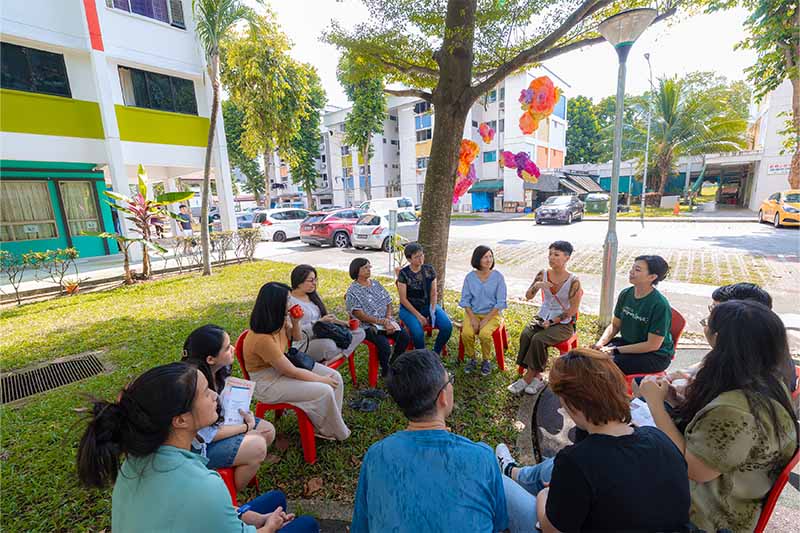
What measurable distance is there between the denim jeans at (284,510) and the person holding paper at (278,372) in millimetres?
836

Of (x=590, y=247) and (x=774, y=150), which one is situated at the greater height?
(x=774, y=150)

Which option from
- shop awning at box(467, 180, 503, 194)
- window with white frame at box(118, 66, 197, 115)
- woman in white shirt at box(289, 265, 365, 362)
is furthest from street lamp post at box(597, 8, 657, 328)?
shop awning at box(467, 180, 503, 194)

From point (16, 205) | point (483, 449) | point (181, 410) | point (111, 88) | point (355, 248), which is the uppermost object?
point (111, 88)

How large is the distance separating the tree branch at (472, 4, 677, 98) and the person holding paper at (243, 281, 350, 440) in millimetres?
4068

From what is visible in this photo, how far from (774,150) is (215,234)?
28.1 meters

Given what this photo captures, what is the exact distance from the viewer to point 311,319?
3.73 m

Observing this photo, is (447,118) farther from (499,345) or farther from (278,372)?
(278,372)

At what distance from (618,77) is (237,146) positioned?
3223 centimetres

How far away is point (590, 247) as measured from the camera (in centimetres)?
1205

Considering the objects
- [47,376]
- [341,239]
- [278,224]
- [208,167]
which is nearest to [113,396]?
[47,376]

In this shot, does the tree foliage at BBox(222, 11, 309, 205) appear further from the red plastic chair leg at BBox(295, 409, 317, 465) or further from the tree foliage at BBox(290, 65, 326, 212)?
the red plastic chair leg at BBox(295, 409, 317, 465)

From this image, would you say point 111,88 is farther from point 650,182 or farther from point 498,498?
point 650,182

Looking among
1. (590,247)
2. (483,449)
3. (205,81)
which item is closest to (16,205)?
(205,81)

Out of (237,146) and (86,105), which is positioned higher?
(237,146)
